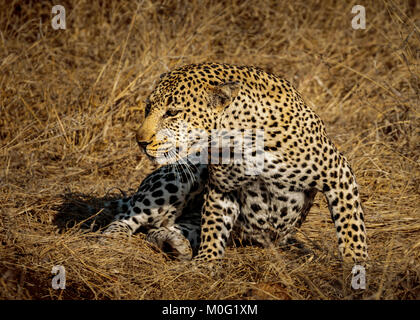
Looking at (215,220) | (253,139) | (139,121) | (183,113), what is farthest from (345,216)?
(139,121)

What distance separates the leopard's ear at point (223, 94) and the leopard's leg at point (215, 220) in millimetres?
797

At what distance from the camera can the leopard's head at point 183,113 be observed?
434cm

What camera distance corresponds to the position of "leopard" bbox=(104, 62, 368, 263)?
434cm

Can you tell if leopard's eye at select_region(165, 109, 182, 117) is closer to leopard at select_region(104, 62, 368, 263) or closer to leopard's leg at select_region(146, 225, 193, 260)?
leopard at select_region(104, 62, 368, 263)

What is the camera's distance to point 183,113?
14.3 feet

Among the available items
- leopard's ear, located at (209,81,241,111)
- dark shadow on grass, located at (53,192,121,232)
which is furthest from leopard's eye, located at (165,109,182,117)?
dark shadow on grass, located at (53,192,121,232)

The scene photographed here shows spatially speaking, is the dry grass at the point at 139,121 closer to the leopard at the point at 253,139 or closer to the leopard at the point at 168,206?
the leopard at the point at 168,206

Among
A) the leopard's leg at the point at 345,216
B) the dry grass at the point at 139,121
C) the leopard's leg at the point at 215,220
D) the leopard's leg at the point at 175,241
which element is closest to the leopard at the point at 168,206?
the leopard's leg at the point at 175,241

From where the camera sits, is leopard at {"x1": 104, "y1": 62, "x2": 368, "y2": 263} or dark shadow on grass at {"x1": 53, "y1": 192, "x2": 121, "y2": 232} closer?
leopard at {"x1": 104, "y1": 62, "x2": 368, "y2": 263}

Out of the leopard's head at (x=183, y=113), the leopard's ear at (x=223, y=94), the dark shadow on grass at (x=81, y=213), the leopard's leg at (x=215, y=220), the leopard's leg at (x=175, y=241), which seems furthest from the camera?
the dark shadow on grass at (x=81, y=213)

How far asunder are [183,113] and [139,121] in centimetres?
298

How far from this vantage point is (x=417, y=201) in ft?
19.1

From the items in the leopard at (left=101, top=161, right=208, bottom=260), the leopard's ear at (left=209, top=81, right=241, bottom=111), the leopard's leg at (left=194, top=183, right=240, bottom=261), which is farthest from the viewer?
the leopard at (left=101, top=161, right=208, bottom=260)
